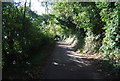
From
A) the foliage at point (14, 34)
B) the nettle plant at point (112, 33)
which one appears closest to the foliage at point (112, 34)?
the nettle plant at point (112, 33)

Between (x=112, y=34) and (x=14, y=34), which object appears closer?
(x=14, y=34)

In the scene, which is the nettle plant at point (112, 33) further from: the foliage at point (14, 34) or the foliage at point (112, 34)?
the foliage at point (14, 34)

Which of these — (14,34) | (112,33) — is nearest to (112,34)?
(112,33)

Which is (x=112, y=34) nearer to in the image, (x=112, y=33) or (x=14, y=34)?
(x=112, y=33)

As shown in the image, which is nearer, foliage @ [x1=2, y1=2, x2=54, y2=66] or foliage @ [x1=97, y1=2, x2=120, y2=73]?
foliage @ [x1=2, y1=2, x2=54, y2=66]

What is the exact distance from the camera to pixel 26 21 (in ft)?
23.5

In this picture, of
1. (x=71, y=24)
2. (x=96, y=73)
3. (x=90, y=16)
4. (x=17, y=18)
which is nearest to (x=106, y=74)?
(x=96, y=73)

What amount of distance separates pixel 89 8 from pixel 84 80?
6.84 m

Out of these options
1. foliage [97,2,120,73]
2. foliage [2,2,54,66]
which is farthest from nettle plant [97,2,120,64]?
foliage [2,2,54,66]

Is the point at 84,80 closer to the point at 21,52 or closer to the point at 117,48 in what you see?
the point at 117,48

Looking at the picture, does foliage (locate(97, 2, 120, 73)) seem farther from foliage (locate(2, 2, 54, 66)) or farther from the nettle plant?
foliage (locate(2, 2, 54, 66))

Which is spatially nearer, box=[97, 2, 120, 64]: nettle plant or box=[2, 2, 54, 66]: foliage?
A: box=[2, 2, 54, 66]: foliage

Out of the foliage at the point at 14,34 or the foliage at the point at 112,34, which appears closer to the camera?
the foliage at the point at 14,34

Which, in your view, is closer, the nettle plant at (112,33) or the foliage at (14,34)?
the foliage at (14,34)
